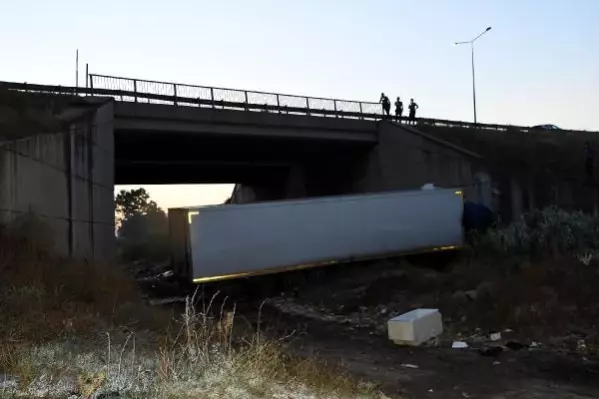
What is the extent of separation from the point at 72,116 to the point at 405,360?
13385mm

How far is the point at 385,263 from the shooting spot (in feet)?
69.9

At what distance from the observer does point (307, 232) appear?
1989 cm

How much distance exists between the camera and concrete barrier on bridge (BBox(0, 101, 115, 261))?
45.6ft

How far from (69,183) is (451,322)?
11.8 metres

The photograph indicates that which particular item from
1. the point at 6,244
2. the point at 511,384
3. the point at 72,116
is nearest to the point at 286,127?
the point at 72,116

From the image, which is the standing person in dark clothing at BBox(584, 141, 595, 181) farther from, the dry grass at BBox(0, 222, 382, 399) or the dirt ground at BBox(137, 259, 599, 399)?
the dry grass at BBox(0, 222, 382, 399)

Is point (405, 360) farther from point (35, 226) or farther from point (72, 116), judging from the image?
point (72, 116)

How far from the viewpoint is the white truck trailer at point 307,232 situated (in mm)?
18078

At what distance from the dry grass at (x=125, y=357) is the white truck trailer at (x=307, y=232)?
707cm

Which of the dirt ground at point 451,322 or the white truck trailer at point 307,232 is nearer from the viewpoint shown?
the dirt ground at point 451,322

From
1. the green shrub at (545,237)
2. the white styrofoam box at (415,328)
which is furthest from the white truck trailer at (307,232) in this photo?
the white styrofoam box at (415,328)

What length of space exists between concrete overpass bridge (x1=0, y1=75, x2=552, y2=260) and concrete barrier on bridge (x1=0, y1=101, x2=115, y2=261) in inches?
1.8

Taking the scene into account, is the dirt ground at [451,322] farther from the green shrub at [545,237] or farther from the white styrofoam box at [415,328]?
the green shrub at [545,237]

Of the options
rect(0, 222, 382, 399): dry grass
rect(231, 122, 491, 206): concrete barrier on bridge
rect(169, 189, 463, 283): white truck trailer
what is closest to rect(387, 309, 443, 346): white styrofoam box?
rect(0, 222, 382, 399): dry grass
